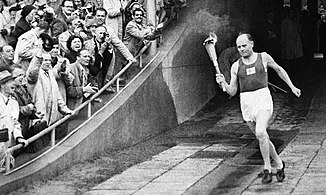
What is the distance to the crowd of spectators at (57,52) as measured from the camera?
10.2 metres

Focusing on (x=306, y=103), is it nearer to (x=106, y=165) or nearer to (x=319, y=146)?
(x=319, y=146)

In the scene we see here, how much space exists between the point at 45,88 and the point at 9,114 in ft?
4.58

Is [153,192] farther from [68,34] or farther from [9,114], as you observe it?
[68,34]

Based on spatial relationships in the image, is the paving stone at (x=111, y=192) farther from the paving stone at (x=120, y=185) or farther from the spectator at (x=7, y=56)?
the spectator at (x=7, y=56)

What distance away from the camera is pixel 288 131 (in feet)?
50.1

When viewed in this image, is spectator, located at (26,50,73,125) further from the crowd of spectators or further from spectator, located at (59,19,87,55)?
spectator, located at (59,19,87,55)

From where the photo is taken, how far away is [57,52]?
11516 mm

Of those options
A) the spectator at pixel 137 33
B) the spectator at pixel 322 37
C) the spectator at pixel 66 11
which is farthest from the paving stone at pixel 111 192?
the spectator at pixel 322 37

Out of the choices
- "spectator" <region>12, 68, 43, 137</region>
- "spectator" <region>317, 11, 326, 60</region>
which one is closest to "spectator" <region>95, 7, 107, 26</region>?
"spectator" <region>12, 68, 43, 137</region>

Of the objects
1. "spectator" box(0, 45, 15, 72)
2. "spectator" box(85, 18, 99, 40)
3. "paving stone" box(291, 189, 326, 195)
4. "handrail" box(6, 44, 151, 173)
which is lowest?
"paving stone" box(291, 189, 326, 195)

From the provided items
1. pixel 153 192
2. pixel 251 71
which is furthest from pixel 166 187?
pixel 251 71

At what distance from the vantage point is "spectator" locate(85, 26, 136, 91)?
13.0 metres

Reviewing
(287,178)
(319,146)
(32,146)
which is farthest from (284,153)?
(32,146)

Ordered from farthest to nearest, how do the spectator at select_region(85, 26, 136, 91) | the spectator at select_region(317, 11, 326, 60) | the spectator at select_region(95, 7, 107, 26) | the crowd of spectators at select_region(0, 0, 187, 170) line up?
the spectator at select_region(317, 11, 326, 60)
the spectator at select_region(95, 7, 107, 26)
the spectator at select_region(85, 26, 136, 91)
the crowd of spectators at select_region(0, 0, 187, 170)
